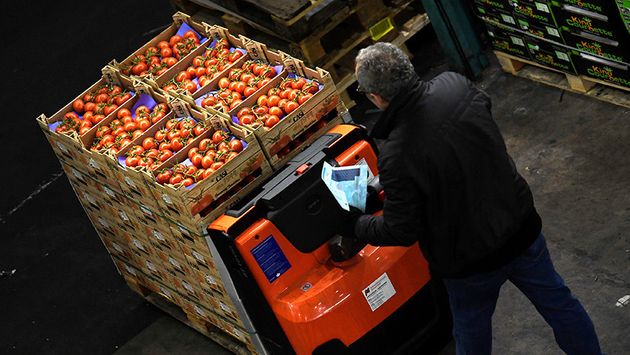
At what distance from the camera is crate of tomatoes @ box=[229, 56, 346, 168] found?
7.36 metres

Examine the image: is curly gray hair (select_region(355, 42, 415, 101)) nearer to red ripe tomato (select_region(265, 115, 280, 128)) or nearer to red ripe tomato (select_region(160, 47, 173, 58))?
red ripe tomato (select_region(265, 115, 280, 128))

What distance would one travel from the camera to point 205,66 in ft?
27.9

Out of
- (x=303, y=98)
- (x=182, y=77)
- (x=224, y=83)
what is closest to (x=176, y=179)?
(x=303, y=98)

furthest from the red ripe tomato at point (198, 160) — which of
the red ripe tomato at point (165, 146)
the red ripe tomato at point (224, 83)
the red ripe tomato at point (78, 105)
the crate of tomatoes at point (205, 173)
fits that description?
the red ripe tomato at point (78, 105)

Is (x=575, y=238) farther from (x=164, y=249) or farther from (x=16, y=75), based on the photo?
(x=16, y=75)

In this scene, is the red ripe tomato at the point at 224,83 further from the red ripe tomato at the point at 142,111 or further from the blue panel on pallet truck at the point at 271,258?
the blue panel on pallet truck at the point at 271,258

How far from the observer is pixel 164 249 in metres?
8.14

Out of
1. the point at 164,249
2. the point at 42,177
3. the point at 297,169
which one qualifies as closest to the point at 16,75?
the point at 42,177

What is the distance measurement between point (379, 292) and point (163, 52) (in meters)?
2.87

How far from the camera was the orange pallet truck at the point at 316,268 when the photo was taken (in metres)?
6.84

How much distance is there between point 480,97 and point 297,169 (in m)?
1.44

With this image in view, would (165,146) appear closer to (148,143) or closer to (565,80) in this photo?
(148,143)

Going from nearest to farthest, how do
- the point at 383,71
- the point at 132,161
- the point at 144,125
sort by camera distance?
the point at 383,71 < the point at 132,161 < the point at 144,125

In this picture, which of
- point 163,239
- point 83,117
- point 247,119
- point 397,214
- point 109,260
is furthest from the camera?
point 109,260
